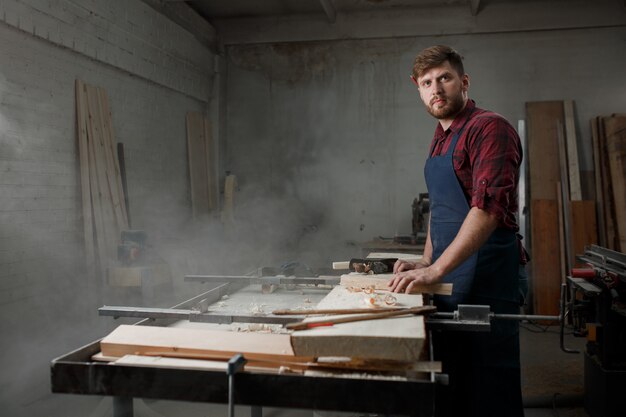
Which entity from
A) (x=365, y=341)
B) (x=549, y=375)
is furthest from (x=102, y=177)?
(x=549, y=375)

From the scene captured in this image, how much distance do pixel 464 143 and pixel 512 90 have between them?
5018 millimetres

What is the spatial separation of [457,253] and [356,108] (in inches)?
208

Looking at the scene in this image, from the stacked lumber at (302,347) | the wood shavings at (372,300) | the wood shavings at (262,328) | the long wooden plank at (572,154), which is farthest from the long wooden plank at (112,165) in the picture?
the long wooden plank at (572,154)

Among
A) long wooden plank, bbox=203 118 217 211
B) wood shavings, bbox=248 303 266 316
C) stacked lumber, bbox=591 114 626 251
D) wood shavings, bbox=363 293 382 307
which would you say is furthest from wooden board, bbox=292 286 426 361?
long wooden plank, bbox=203 118 217 211

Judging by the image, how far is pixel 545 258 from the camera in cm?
587

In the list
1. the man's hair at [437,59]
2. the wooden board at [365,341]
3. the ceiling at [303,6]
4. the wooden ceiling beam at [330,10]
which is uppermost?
the ceiling at [303,6]

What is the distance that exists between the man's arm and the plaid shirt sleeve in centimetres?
4

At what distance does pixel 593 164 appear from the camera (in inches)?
242

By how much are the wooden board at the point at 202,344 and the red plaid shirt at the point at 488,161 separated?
2.80 ft

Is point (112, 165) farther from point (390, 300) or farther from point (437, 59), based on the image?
point (390, 300)

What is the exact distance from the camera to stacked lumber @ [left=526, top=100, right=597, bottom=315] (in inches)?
229

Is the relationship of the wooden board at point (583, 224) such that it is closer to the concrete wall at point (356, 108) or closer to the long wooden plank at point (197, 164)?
the concrete wall at point (356, 108)

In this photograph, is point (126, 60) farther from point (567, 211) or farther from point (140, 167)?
point (567, 211)

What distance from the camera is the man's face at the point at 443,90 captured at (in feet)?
6.43
